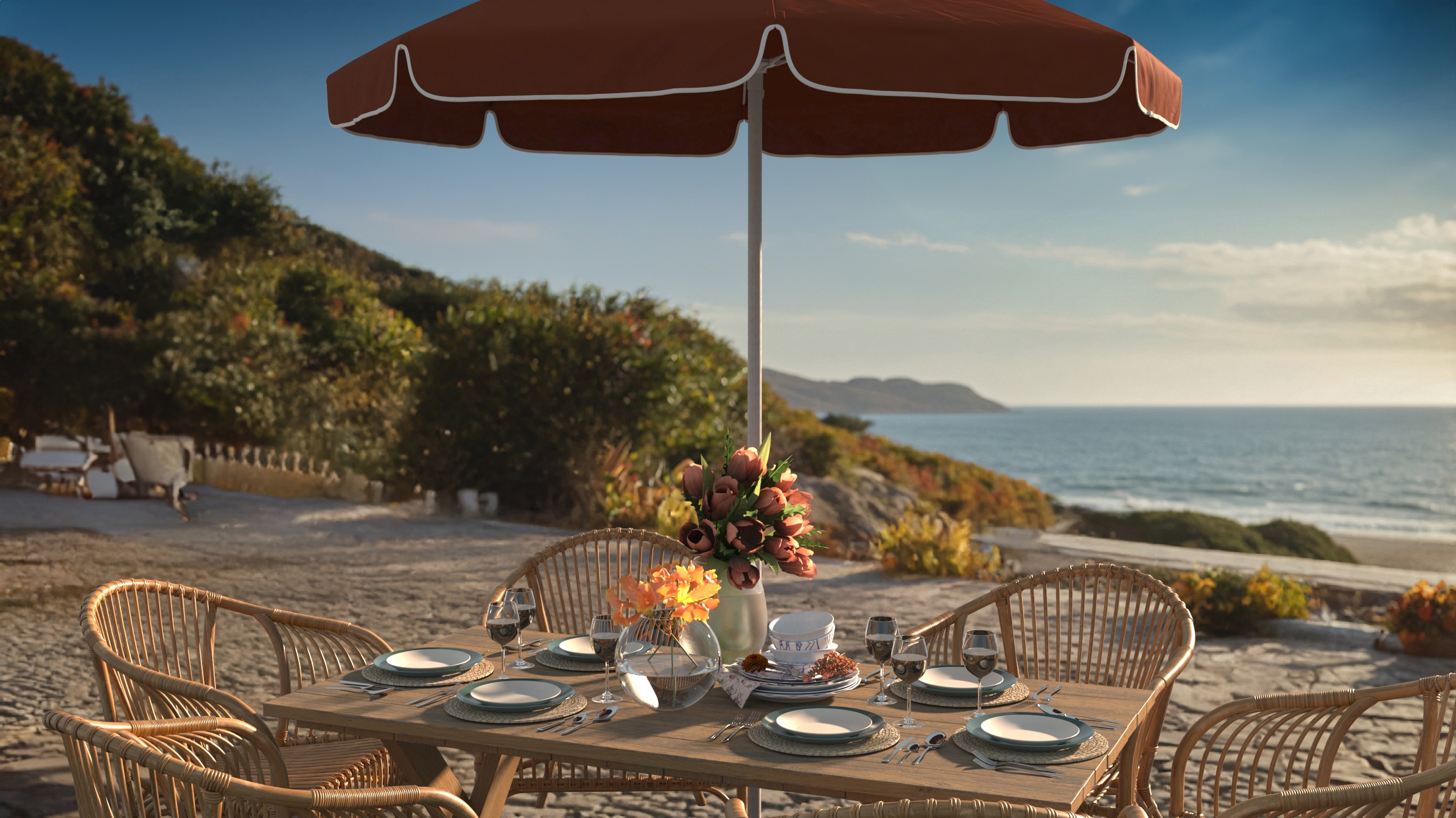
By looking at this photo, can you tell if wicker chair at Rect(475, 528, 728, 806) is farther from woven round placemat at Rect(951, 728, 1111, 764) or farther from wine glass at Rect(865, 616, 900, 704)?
woven round placemat at Rect(951, 728, 1111, 764)

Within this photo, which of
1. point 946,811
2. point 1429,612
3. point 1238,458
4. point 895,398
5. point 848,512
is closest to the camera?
point 946,811

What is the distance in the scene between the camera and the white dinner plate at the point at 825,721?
5.95ft

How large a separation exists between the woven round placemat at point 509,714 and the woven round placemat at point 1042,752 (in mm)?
736

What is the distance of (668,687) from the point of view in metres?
1.99

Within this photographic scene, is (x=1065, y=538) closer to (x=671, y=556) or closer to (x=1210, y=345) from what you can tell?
(x=671, y=556)

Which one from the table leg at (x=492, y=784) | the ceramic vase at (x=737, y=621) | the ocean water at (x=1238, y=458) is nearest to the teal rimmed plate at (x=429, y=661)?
the table leg at (x=492, y=784)

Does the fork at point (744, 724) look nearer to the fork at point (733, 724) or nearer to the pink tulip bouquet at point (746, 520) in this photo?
the fork at point (733, 724)

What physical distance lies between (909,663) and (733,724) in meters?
0.35

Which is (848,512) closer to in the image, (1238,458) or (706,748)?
(706,748)

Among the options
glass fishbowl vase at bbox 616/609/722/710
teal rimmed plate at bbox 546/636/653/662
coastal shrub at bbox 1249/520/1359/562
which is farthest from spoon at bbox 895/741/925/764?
coastal shrub at bbox 1249/520/1359/562

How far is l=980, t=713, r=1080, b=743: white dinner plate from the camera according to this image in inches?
70.7

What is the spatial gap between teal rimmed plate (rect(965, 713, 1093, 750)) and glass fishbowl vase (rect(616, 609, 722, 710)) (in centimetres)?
51

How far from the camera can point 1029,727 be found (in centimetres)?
185

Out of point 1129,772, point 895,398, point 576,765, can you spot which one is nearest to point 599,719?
point 576,765
